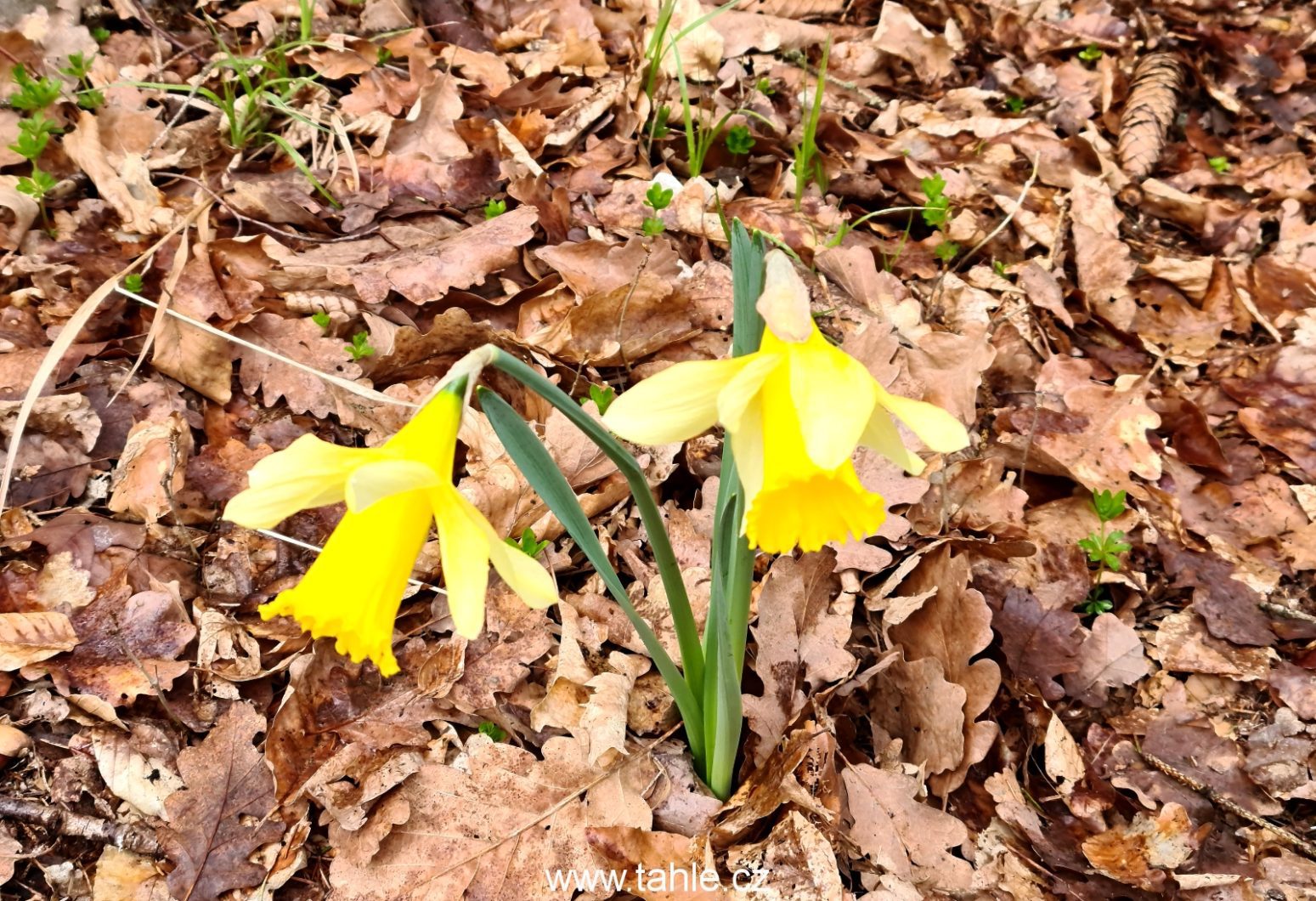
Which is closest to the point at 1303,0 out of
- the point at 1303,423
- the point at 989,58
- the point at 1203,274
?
the point at 989,58

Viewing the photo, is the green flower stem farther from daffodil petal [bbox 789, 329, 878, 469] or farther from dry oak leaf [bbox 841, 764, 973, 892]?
dry oak leaf [bbox 841, 764, 973, 892]

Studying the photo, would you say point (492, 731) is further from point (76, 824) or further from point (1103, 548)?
point (1103, 548)

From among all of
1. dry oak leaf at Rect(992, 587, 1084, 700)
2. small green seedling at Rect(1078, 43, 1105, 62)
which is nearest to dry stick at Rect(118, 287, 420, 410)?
dry oak leaf at Rect(992, 587, 1084, 700)

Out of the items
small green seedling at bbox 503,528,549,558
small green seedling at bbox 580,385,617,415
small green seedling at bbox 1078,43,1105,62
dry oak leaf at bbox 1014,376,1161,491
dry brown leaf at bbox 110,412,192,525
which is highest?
small green seedling at bbox 1078,43,1105,62

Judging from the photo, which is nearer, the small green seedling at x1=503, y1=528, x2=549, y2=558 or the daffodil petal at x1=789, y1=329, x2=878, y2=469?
the daffodil petal at x1=789, y1=329, x2=878, y2=469

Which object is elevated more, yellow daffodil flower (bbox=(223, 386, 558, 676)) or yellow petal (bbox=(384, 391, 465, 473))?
yellow petal (bbox=(384, 391, 465, 473))

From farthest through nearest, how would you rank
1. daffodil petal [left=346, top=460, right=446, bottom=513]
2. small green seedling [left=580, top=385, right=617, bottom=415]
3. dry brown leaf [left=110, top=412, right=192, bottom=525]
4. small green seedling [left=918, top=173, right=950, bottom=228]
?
small green seedling [left=918, top=173, right=950, bottom=228]
small green seedling [left=580, top=385, right=617, bottom=415]
dry brown leaf [left=110, top=412, right=192, bottom=525]
daffodil petal [left=346, top=460, right=446, bottom=513]
